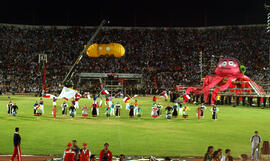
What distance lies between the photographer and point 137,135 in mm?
18453

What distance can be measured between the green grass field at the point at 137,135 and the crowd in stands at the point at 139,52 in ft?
107

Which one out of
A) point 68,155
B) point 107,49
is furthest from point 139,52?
point 68,155

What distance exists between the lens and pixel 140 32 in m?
70.4

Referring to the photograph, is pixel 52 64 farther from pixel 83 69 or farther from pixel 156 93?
pixel 156 93

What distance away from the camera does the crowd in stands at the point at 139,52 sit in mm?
58406

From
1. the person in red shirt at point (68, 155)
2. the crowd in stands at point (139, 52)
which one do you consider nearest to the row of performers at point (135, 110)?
the person in red shirt at point (68, 155)

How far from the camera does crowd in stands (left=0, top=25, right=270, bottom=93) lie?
192ft

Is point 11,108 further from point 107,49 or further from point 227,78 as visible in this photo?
point 227,78

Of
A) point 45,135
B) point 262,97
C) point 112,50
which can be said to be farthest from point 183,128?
point 112,50

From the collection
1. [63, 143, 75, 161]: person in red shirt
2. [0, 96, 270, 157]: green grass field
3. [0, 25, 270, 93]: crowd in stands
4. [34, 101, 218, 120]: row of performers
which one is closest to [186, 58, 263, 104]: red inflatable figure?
[34, 101, 218, 120]: row of performers

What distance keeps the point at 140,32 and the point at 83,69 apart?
648 inches

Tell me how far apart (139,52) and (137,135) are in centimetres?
4820

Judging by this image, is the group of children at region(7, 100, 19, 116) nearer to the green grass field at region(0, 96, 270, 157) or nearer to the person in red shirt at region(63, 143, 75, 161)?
the green grass field at region(0, 96, 270, 157)

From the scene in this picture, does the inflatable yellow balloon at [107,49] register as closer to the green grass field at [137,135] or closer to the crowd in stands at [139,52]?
the crowd in stands at [139,52]
